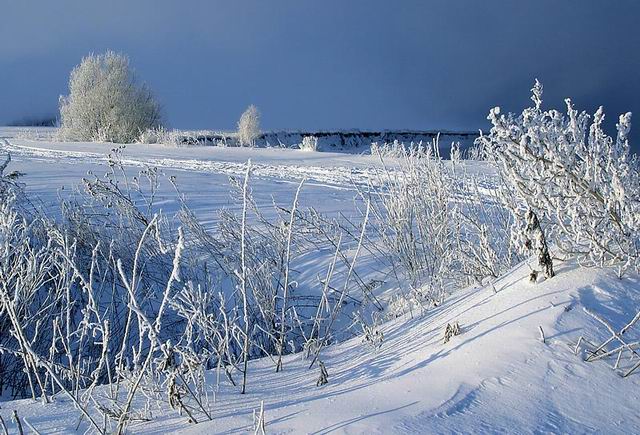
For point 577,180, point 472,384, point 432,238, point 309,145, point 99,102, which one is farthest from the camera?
point 99,102

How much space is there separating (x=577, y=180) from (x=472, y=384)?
1.11m

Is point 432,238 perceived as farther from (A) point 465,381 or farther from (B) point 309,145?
(B) point 309,145

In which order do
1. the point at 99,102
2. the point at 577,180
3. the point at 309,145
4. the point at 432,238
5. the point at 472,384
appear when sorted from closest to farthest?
the point at 472,384, the point at 577,180, the point at 432,238, the point at 309,145, the point at 99,102

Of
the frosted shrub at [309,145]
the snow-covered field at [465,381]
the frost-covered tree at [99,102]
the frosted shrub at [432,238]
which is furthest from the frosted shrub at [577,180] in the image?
the frost-covered tree at [99,102]

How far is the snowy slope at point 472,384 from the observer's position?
1635 millimetres

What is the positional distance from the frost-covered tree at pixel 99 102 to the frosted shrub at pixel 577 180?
863 inches

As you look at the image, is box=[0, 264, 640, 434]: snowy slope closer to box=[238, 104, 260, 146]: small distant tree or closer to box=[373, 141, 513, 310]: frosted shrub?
box=[373, 141, 513, 310]: frosted shrub

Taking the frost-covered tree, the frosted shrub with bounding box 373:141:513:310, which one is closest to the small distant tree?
the frost-covered tree

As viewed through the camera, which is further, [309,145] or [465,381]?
[309,145]

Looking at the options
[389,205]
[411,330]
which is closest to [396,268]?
[389,205]

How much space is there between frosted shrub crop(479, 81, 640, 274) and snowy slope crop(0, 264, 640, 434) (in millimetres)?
141

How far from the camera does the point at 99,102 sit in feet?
75.9

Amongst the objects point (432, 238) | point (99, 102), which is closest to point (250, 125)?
point (99, 102)

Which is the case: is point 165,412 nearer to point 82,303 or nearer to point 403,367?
point 403,367
